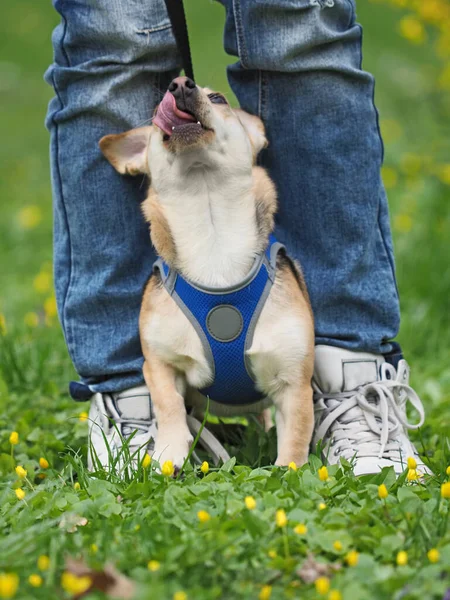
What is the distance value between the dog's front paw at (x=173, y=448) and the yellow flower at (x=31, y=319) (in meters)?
1.71

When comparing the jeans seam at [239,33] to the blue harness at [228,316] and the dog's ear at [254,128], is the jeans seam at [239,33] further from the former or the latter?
the blue harness at [228,316]

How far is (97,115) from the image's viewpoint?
108 inches

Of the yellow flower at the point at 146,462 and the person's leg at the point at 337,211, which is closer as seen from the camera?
the yellow flower at the point at 146,462

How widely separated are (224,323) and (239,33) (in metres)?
0.91

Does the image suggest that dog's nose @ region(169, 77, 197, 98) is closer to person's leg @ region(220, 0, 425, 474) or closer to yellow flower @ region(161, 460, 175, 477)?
person's leg @ region(220, 0, 425, 474)

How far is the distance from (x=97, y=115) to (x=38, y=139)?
303 inches

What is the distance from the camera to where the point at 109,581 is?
158 cm

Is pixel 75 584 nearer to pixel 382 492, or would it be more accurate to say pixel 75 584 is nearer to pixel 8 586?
pixel 8 586

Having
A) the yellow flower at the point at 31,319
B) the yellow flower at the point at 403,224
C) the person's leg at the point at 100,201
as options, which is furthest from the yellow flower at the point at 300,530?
the yellow flower at the point at 403,224

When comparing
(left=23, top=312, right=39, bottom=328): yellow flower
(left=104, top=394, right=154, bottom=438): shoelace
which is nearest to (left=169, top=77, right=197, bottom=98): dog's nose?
(left=104, top=394, right=154, bottom=438): shoelace

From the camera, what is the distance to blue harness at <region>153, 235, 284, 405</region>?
8.07 feet

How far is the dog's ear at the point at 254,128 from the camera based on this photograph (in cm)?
272

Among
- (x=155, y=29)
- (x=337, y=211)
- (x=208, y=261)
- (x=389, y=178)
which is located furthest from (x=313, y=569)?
(x=389, y=178)

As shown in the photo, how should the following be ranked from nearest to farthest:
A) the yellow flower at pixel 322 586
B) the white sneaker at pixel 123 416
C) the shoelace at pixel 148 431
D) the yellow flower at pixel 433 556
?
1. the yellow flower at pixel 322 586
2. the yellow flower at pixel 433 556
3. the shoelace at pixel 148 431
4. the white sneaker at pixel 123 416
